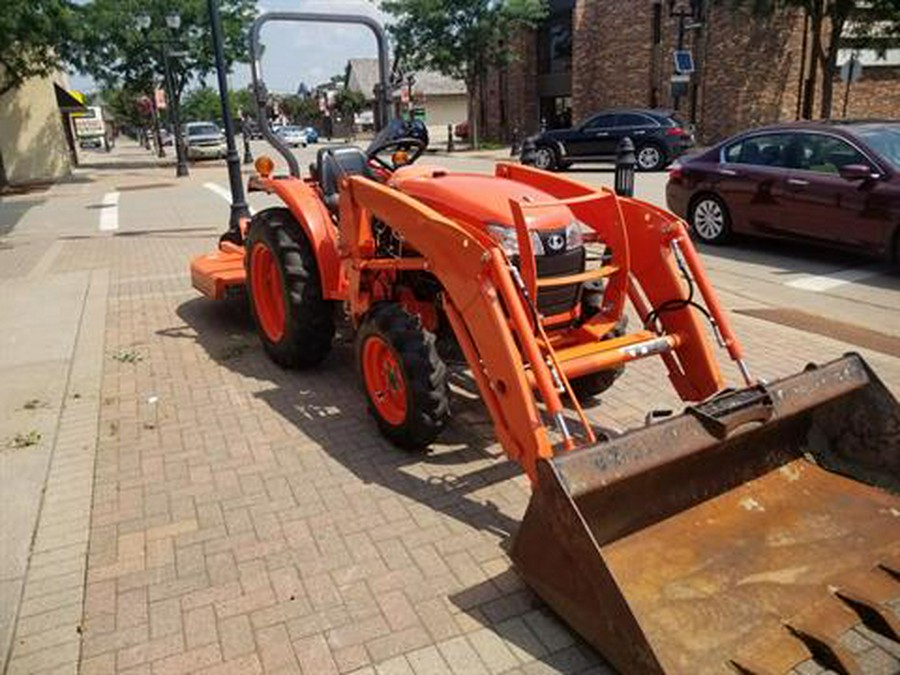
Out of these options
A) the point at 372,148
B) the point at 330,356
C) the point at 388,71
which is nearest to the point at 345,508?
the point at 330,356

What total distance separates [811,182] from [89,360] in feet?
24.5

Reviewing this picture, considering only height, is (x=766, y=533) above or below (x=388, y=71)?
below

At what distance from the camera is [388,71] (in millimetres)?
6109

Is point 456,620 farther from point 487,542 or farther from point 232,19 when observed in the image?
point 232,19

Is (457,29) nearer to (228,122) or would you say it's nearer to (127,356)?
(228,122)

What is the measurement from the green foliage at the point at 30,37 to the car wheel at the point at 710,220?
54.3 ft

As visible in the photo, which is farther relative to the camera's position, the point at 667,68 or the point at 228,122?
the point at 667,68

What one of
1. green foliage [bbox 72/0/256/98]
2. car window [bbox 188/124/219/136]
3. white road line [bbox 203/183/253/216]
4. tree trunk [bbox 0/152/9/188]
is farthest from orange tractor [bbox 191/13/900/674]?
car window [bbox 188/124/219/136]

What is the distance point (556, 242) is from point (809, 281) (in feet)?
17.5

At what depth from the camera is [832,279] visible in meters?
8.00

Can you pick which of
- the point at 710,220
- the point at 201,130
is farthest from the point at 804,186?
the point at 201,130

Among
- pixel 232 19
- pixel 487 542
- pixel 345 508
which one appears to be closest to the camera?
pixel 487 542

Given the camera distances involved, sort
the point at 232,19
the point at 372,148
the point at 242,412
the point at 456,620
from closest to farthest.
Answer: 1. the point at 456,620
2. the point at 242,412
3. the point at 372,148
4. the point at 232,19

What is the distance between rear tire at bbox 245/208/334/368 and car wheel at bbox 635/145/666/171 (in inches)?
655
